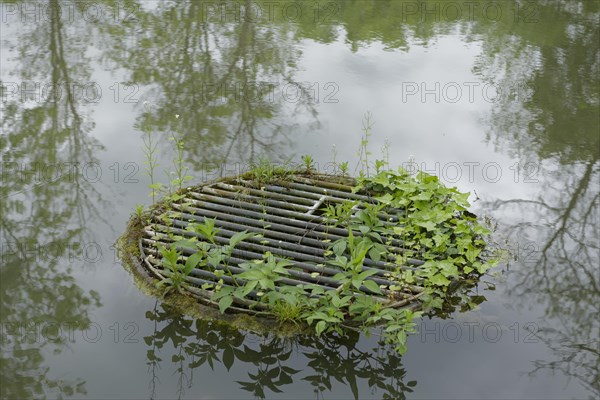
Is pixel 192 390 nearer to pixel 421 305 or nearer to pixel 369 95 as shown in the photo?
pixel 421 305

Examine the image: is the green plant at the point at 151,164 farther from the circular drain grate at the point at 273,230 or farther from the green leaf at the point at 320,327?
the green leaf at the point at 320,327

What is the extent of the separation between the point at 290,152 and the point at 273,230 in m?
0.91

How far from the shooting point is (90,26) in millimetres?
6348

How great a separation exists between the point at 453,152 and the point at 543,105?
93cm

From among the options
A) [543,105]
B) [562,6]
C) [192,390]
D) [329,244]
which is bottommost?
[192,390]

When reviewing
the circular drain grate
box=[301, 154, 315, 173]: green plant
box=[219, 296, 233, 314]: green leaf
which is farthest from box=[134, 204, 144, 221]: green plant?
box=[301, 154, 315, 173]: green plant

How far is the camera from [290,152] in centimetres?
471

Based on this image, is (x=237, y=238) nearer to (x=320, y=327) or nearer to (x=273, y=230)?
(x=273, y=230)

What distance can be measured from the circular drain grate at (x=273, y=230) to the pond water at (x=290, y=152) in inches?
7.1

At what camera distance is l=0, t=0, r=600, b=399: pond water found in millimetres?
3168

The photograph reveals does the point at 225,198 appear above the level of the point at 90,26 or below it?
below

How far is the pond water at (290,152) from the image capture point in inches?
125

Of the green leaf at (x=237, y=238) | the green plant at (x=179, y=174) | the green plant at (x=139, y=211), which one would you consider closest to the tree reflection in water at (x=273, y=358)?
the green leaf at (x=237, y=238)

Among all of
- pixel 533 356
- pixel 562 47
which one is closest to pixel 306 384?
pixel 533 356
